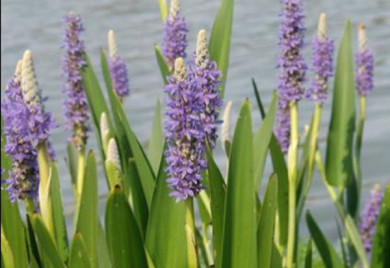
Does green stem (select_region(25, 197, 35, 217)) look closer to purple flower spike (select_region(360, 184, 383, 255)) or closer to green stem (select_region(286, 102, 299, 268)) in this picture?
green stem (select_region(286, 102, 299, 268))

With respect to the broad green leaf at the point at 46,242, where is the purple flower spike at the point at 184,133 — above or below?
above

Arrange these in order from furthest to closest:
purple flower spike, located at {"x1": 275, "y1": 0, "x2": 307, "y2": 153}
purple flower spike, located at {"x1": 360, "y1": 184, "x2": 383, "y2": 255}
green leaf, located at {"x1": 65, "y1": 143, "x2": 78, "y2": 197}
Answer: purple flower spike, located at {"x1": 360, "y1": 184, "x2": 383, "y2": 255}
green leaf, located at {"x1": 65, "y1": 143, "x2": 78, "y2": 197}
purple flower spike, located at {"x1": 275, "y1": 0, "x2": 307, "y2": 153}

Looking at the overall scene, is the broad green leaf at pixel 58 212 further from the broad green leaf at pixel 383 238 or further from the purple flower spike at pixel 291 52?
the broad green leaf at pixel 383 238

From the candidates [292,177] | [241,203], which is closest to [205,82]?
[241,203]

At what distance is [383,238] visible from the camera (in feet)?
9.25

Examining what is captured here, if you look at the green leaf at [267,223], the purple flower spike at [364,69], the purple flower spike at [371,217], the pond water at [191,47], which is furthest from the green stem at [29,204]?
the pond water at [191,47]

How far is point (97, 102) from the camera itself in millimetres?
3451

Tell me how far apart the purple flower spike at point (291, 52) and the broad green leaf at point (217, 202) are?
0.85 meters

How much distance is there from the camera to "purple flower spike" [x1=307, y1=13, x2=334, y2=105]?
3.58 m

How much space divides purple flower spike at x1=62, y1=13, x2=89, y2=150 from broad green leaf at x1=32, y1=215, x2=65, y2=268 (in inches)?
45.5

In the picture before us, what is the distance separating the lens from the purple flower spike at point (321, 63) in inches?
141

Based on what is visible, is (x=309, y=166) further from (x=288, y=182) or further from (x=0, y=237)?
(x=0, y=237)

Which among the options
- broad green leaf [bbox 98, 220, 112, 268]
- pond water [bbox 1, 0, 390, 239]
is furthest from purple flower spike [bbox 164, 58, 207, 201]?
pond water [bbox 1, 0, 390, 239]

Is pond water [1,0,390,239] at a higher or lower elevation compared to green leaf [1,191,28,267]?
lower
